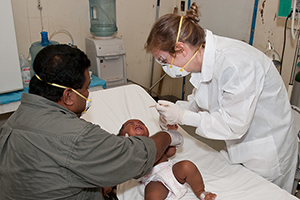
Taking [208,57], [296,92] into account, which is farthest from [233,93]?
[296,92]

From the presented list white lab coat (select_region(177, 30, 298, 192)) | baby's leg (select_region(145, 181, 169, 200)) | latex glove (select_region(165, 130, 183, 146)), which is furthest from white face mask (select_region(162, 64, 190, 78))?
baby's leg (select_region(145, 181, 169, 200))

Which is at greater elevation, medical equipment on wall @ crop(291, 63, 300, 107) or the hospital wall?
the hospital wall

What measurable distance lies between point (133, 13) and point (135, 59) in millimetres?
639

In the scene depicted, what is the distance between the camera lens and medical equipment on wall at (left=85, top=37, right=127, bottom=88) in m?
2.94

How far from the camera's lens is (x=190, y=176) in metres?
1.51

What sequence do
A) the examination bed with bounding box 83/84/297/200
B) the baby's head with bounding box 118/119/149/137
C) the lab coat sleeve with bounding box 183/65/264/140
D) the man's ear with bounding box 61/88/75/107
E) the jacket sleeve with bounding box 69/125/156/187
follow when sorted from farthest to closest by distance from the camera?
the baby's head with bounding box 118/119/149/137 → the examination bed with bounding box 83/84/297/200 → the lab coat sleeve with bounding box 183/65/264/140 → the man's ear with bounding box 61/88/75/107 → the jacket sleeve with bounding box 69/125/156/187

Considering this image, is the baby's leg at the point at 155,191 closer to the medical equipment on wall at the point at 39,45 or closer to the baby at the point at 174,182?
the baby at the point at 174,182

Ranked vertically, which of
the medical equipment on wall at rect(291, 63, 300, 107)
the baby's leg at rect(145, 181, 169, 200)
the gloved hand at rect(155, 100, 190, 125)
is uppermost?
the gloved hand at rect(155, 100, 190, 125)

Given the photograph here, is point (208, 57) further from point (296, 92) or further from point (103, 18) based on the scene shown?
point (103, 18)

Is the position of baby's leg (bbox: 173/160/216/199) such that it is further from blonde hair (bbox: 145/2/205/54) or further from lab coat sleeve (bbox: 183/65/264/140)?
blonde hair (bbox: 145/2/205/54)

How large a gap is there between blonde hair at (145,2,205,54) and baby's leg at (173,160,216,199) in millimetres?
683

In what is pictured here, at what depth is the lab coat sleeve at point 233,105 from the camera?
125 cm

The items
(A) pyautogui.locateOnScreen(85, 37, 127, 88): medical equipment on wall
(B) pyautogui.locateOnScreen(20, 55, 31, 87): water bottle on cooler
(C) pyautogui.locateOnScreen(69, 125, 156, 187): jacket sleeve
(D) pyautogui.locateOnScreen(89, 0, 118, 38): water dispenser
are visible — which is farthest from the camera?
(D) pyautogui.locateOnScreen(89, 0, 118, 38): water dispenser

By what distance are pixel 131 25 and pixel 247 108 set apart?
261cm
